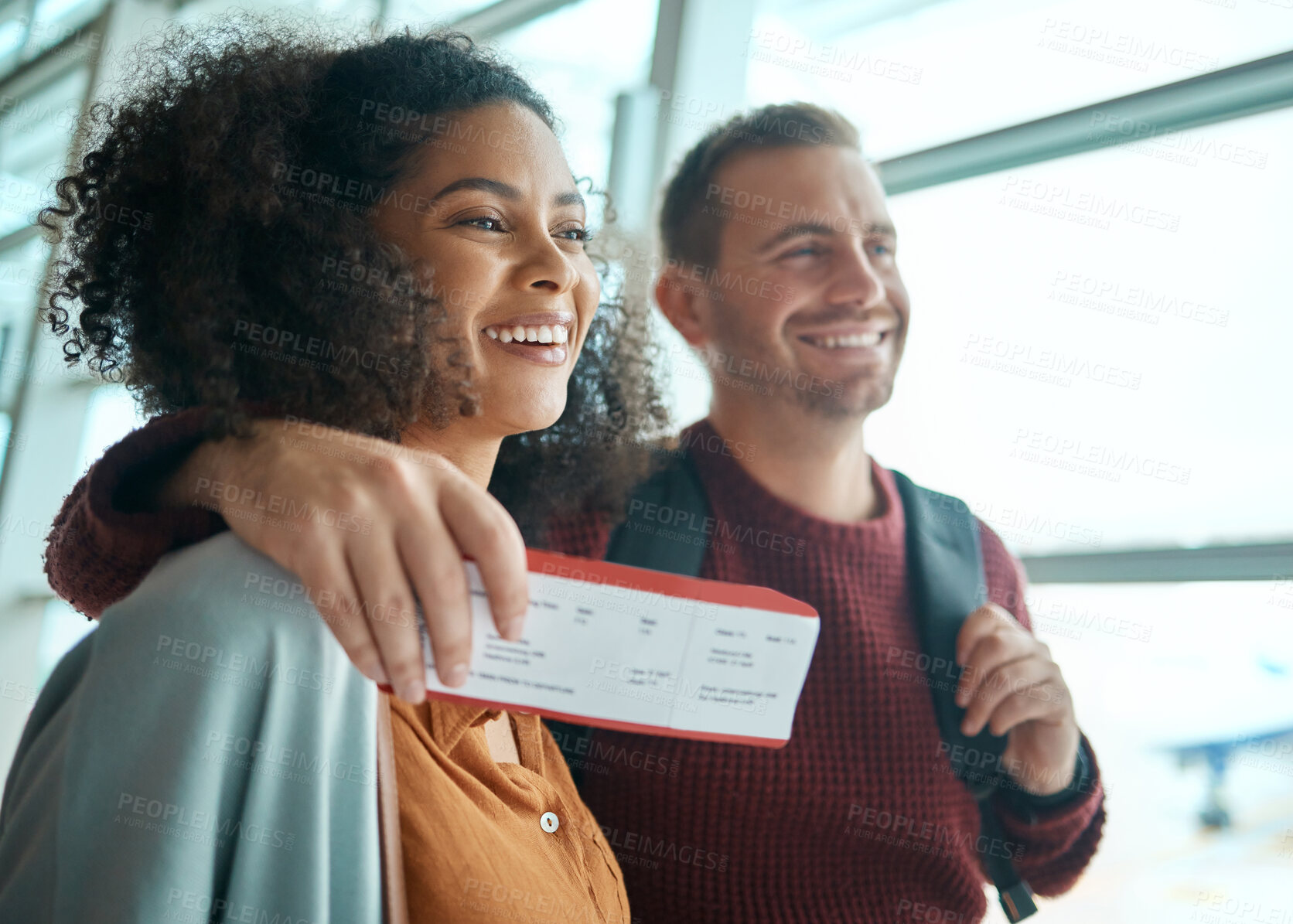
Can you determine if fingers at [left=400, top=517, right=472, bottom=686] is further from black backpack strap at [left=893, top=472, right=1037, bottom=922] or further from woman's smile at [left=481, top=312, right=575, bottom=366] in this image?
black backpack strap at [left=893, top=472, right=1037, bottom=922]

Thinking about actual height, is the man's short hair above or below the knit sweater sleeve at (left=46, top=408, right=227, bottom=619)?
above

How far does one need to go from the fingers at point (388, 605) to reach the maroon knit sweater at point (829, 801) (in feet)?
1.57

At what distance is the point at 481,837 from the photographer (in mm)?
690

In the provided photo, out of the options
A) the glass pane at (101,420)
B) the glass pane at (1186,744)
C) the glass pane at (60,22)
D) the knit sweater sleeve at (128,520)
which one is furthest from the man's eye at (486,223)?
the glass pane at (60,22)

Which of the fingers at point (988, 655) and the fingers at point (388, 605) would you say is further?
the fingers at point (988, 655)

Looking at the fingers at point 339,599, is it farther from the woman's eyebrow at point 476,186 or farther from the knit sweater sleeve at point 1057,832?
the knit sweater sleeve at point 1057,832

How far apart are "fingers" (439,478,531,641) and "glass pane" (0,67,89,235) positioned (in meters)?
4.11

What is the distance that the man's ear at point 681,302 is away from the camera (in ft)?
4.05

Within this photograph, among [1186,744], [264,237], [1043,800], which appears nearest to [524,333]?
[264,237]

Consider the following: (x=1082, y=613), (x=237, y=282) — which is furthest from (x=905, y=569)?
(x=237, y=282)

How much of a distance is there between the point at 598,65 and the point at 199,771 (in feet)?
5.37

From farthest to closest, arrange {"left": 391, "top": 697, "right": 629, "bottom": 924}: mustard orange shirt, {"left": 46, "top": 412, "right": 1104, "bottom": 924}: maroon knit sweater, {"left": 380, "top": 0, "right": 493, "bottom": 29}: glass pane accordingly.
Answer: {"left": 380, "top": 0, "right": 493, "bottom": 29}: glass pane
{"left": 46, "top": 412, "right": 1104, "bottom": 924}: maroon knit sweater
{"left": 391, "top": 697, "right": 629, "bottom": 924}: mustard orange shirt

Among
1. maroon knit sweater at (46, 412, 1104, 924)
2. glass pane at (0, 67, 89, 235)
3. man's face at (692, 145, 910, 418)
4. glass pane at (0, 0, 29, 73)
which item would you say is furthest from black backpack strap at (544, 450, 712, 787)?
glass pane at (0, 0, 29, 73)

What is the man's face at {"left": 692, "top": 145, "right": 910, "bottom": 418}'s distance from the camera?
45.8 inches
